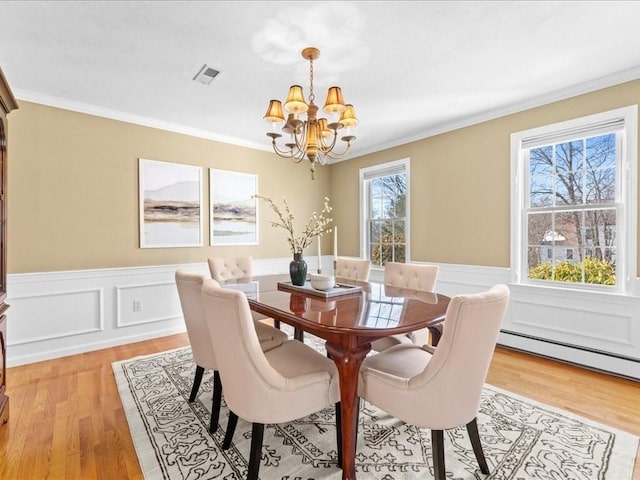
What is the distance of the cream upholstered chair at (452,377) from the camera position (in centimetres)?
130

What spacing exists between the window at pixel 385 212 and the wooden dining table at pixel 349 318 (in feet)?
7.74

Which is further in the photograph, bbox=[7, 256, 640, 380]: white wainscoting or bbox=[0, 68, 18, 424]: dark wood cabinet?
bbox=[7, 256, 640, 380]: white wainscoting

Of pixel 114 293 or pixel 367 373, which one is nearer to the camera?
pixel 367 373

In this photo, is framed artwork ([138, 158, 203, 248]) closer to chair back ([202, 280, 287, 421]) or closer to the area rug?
the area rug

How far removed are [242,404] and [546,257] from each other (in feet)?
10.4

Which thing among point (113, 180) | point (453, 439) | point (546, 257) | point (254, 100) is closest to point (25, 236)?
point (113, 180)

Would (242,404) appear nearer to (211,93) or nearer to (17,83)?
(211,93)

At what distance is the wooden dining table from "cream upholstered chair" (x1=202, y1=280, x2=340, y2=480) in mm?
152

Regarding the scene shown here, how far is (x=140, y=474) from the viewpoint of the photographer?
161cm

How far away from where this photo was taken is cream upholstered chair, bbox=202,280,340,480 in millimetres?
1403

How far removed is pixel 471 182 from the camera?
3.67 m

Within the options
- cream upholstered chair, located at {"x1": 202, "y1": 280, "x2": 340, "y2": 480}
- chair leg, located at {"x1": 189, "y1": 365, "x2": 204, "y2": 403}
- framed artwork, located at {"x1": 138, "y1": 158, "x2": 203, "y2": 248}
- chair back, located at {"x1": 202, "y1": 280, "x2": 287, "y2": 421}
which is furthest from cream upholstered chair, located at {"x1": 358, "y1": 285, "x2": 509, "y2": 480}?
framed artwork, located at {"x1": 138, "y1": 158, "x2": 203, "y2": 248}

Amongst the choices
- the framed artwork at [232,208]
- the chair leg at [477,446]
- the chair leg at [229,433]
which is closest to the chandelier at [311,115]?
the chair leg at [229,433]

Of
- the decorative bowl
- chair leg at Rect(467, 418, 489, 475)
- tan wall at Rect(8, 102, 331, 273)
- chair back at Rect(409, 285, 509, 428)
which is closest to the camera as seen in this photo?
chair back at Rect(409, 285, 509, 428)
